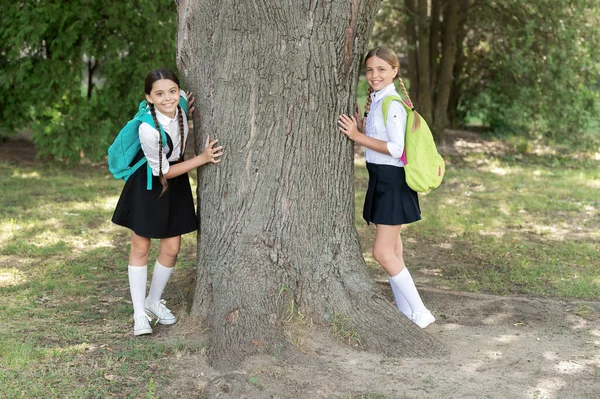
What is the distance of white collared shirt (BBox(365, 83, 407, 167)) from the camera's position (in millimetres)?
4348

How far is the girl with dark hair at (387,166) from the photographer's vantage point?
438 cm

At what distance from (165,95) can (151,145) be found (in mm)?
304

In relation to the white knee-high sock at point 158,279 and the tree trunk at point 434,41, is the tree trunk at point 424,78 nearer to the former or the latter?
the tree trunk at point 434,41

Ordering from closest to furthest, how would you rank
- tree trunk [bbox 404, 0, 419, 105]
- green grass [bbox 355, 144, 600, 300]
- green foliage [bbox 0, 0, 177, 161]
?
green grass [bbox 355, 144, 600, 300], green foliage [bbox 0, 0, 177, 161], tree trunk [bbox 404, 0, 419, 105]

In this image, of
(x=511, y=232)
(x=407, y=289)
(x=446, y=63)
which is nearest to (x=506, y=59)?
(x=446, y=63)

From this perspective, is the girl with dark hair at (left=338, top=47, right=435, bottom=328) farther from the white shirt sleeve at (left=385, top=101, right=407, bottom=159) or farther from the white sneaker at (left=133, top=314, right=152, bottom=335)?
the white sneaker at (left=133, top=314, right=152, bottom=335)

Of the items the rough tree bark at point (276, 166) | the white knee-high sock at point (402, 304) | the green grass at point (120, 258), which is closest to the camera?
the green grass at point (120, 258)

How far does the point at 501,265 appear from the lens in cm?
649

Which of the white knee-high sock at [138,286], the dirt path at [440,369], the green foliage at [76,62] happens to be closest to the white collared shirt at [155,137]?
the white knee-high sock at [138,286]

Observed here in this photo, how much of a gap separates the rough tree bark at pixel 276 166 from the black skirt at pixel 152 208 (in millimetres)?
173

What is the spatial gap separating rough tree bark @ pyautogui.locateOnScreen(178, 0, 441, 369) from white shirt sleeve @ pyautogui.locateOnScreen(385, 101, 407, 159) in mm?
258

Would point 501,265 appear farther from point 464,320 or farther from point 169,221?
point 169,221

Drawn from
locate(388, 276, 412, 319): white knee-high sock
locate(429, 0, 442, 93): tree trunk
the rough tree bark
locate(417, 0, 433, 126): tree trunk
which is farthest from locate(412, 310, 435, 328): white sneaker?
locate(429, 0, 442, 93): tree trunk

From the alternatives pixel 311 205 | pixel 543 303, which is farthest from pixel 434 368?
pixel 543 303
